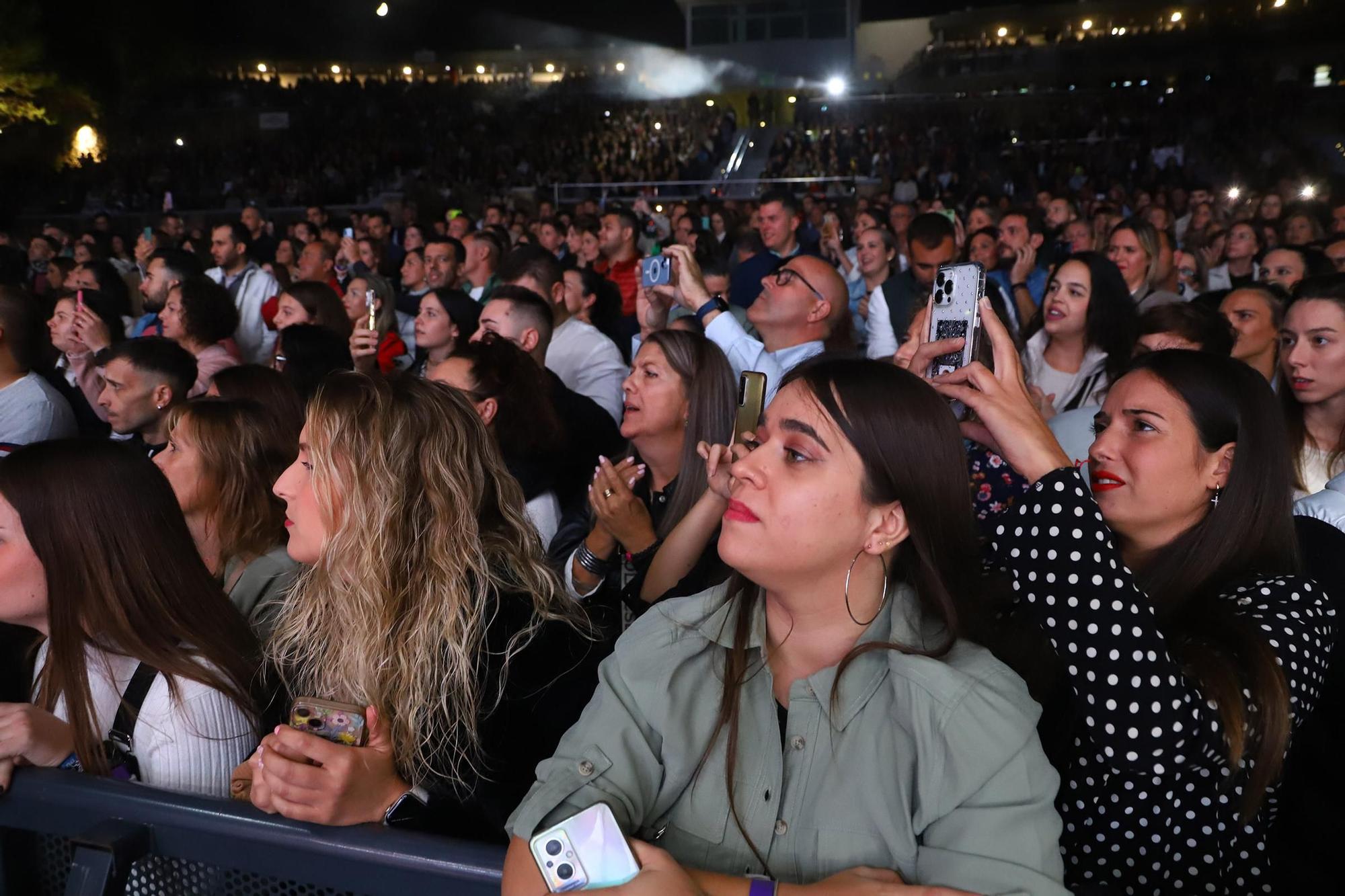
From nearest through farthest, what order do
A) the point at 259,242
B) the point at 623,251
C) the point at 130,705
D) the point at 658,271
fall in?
1. the point at 130,705
2. the point at 658,271
3. the point at 623,251
4. the point at 259,242

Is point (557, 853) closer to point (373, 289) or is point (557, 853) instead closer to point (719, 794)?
point (719, 794)

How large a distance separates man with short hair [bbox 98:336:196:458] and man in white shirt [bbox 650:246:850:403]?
1747mm

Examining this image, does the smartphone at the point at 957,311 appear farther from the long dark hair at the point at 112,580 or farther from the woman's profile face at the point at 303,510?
the long dark hair at the point at 112,580

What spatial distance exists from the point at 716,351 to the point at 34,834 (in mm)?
1935

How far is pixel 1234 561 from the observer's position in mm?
1741

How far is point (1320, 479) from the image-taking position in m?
2.93

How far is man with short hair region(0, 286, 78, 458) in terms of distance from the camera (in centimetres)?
386

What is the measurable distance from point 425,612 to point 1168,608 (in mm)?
1172

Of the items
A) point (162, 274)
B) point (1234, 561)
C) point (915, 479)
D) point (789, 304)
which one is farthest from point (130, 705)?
point (162, 274)

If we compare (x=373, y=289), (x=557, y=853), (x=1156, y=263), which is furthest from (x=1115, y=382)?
(x=373, y=289)

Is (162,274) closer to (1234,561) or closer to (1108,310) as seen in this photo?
(1108,310)

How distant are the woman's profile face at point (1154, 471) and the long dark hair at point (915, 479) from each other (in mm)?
435

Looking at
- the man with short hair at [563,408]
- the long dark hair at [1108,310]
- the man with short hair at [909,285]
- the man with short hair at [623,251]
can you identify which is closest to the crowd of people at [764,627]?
the man with short hair at [563,408]

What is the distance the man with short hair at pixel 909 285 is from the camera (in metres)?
5.05
